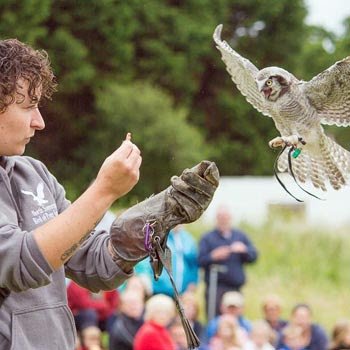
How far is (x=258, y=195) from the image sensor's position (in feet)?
58.8

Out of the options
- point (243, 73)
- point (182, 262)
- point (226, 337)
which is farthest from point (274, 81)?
point (182, 262)

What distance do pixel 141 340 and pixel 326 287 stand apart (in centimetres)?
645

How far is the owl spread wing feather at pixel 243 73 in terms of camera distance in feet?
11.9

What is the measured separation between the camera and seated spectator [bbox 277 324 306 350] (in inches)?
324

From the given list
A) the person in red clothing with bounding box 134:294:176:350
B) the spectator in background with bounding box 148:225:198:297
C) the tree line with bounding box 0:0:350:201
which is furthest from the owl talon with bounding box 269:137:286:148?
the tree line with bounding box 0:0:350:201

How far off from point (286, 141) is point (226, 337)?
4.71 metres

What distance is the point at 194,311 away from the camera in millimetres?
8688

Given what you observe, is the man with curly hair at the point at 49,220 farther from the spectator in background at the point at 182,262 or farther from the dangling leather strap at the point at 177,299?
the spectator in background at the point at 182,262

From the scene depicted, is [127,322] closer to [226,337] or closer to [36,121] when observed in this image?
[226,337]

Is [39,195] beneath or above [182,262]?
above

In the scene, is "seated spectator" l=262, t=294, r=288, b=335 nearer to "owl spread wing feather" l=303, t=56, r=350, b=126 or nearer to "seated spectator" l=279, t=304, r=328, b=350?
"seated spectator" l=279, t=304, r=328, b=350

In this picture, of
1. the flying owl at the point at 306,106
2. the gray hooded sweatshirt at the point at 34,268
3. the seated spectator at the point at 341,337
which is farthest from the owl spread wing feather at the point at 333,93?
the seated spectator at the point at 341,337

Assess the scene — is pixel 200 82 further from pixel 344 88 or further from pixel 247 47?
pixel 344 88

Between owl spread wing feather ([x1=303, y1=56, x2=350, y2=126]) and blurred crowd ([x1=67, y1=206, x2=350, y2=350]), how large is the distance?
3.54 metres
